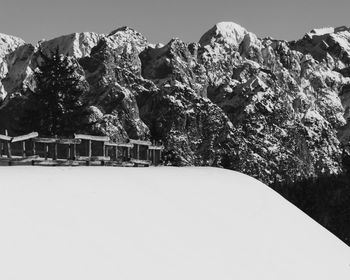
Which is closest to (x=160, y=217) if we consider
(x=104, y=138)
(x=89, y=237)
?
(x=89, y=237)

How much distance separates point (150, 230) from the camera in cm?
1432

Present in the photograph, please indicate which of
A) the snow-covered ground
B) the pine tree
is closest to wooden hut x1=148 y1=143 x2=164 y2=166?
the snow-covered ground

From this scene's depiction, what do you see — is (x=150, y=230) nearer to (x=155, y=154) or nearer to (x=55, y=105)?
(x=155, y=154)

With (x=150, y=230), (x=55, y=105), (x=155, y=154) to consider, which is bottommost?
(x=150, y=230)

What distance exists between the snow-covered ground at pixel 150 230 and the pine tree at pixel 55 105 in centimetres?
2658

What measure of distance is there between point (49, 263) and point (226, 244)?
17.5 feet

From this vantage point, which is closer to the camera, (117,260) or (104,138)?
(117,260)

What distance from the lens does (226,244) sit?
49.5 ft

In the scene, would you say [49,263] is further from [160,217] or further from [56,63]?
[56,63]

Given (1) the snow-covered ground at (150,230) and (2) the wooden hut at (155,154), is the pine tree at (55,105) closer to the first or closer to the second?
(2) the wooden hut at (155,154)

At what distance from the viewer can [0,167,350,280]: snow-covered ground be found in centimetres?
1195

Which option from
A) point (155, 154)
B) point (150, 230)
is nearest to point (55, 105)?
point (155, 154)

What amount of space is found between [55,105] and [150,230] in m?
33.1

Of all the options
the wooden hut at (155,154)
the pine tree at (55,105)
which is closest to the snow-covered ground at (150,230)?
the wooden hut at (155,154)
